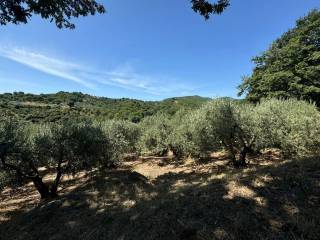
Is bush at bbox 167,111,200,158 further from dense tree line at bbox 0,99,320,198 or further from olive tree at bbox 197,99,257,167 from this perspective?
olive tree at bbox 197,99,257,167

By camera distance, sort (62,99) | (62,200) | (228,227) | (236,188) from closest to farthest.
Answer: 1. (228,227)
2. (236,188)
3. (62,200)
4. (62,99)

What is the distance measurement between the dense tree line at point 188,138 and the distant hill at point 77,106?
6062 centimetres

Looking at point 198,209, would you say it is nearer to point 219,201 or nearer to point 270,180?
point 219,201

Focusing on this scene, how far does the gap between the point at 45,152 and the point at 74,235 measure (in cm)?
938

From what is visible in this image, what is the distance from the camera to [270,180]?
26.9 feet

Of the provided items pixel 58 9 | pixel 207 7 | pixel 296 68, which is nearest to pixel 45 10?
pixel 58 9

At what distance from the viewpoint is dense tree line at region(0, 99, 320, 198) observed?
16.4 metres

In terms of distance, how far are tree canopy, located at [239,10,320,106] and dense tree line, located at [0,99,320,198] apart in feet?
47.5

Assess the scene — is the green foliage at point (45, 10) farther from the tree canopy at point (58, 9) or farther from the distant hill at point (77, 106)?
the distant hill at point (77, 106)

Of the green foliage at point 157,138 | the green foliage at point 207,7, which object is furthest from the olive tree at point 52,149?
the green foliage at point 157,138

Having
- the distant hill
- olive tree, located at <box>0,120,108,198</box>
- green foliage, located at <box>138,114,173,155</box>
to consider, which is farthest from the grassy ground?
the distant hill

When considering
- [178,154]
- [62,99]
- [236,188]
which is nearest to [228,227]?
[236,188]

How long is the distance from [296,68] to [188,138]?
21.8 m

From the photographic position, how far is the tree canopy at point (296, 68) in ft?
126
